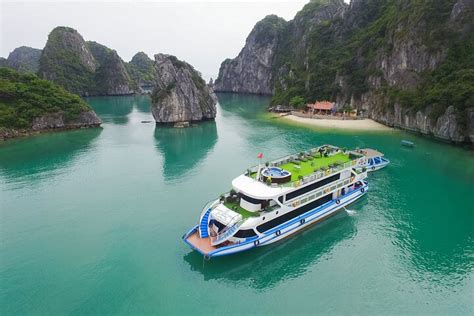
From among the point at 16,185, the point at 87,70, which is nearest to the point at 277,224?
the point at 16,185

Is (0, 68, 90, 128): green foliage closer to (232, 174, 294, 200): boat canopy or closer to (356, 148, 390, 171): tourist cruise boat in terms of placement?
(232, 174, 294, 200): boat canopy

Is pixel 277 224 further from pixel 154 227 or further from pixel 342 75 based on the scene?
pixel 342 75

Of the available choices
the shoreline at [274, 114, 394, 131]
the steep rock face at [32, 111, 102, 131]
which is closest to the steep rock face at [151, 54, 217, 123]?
the steep rock face at [32, 111, 102, 131]

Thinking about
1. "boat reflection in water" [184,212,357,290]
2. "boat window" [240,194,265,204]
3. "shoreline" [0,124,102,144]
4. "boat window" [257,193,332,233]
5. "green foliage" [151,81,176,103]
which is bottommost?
"boat reflection in water" [184,212,357,290]

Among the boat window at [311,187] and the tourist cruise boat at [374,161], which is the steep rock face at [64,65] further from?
the boat window at [311,187]

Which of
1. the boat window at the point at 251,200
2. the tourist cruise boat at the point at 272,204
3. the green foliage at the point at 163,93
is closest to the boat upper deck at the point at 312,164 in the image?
the tourist cruise boat at the point at 272,204

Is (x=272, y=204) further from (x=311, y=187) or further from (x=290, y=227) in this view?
(x=311, y=187)
